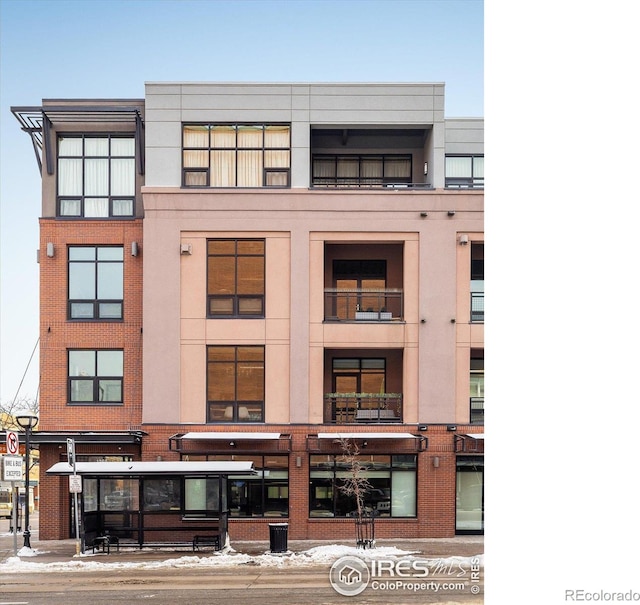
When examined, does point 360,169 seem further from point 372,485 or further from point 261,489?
point 261,489

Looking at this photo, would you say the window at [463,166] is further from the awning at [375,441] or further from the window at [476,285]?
the awning at [375,441]

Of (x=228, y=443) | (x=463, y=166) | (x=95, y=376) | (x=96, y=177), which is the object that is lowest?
(x=228, y=443)

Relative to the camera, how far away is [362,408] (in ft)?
69.3

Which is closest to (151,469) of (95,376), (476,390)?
(95,376)

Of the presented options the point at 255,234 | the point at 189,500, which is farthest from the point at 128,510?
the point at 255,234

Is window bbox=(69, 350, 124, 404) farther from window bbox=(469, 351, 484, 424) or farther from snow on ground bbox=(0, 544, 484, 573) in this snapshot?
window bbox=(469, 351, 484, 424)

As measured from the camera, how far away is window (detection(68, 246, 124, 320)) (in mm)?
21422

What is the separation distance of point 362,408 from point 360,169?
811 cm

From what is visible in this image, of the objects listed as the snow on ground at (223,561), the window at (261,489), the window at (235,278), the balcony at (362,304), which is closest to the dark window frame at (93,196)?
the window at (235,278)

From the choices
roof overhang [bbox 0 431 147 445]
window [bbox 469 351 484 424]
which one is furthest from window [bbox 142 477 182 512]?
window [bbox 469 351 484 424]

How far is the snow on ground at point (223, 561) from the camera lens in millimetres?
15367
